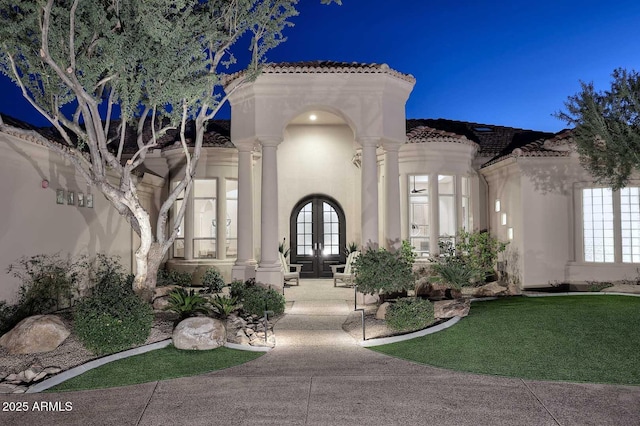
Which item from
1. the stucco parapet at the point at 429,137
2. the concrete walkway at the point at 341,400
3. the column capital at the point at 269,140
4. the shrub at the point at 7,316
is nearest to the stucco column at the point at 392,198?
the stucco parapet at the point at 429,137

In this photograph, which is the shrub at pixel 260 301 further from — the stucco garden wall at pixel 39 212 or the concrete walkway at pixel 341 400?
the stucco garden wall at pixel 39 212

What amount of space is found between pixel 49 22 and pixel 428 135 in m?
10.8

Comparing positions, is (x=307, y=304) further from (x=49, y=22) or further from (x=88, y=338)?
(x=49, y=22)

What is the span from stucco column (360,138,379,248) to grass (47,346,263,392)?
5.81 meters

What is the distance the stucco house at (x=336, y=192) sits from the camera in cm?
1130

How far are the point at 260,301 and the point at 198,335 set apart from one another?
256 cm

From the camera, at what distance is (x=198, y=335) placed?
7.85 m

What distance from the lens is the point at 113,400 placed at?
579 cm

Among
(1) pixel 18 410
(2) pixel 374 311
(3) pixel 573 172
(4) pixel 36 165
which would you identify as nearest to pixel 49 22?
(4) pixel 36 165

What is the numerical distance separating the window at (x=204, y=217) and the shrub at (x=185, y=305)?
21.3 ft

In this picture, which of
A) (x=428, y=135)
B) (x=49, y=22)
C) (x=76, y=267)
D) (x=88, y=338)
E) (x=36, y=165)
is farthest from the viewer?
(x=428, y=135)

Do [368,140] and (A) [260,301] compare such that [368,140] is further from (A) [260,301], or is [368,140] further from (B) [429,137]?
(A) [260,301]

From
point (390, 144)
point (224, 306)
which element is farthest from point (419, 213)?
point (224, 306)

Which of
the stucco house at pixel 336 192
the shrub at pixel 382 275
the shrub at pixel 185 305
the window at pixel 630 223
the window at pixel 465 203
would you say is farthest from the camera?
the window at pixel 465 203
